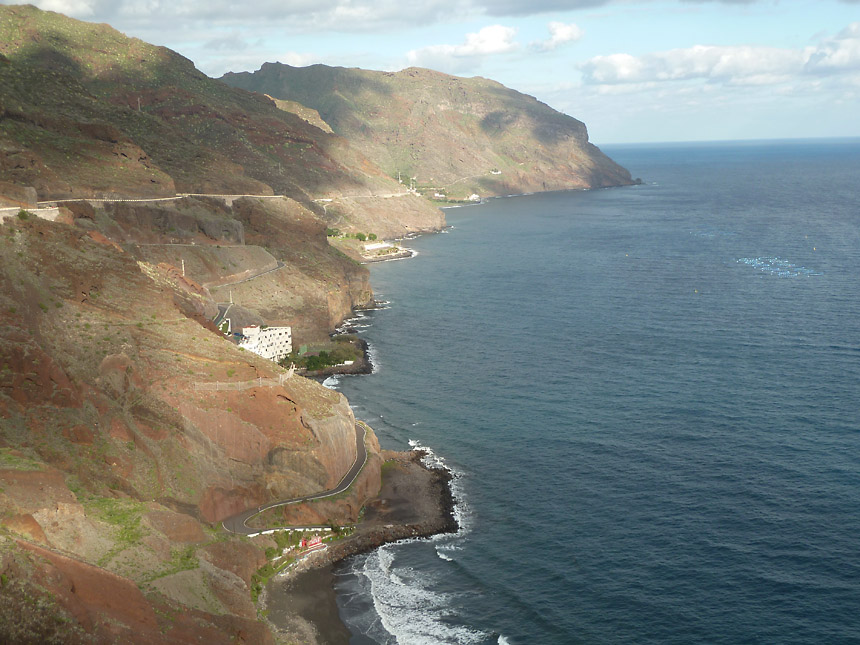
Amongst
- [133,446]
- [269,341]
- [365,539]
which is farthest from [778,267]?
[133,446]

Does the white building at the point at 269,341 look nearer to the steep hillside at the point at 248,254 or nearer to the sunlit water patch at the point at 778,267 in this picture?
the steep hillside at the point at 248,254

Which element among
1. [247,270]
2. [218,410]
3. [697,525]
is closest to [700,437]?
[697,525]

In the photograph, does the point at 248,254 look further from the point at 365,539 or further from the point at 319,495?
the point at 365,539

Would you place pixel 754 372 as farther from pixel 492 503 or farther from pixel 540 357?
pixel 492 503

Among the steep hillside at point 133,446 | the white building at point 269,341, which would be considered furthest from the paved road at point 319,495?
the white building at point 269,341

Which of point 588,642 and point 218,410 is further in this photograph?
point 218,410

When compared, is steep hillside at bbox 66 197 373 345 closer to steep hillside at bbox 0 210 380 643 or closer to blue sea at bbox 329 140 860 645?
blue sea at bbox 329 140 860 645

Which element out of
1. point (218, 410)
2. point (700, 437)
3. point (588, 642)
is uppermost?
point (218, 410)

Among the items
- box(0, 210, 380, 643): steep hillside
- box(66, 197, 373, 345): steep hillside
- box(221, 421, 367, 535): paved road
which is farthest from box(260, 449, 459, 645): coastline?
box(66, 197, 373, 345): steep hillside
